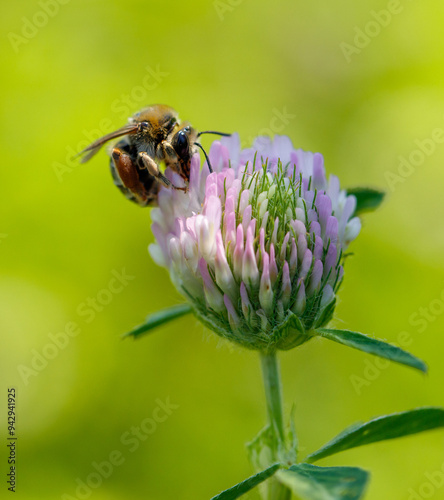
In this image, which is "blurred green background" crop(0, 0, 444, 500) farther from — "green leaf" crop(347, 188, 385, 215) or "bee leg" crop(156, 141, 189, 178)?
"bee leg" crop(156, 141, 189, 178)

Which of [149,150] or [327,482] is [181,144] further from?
[327,482]

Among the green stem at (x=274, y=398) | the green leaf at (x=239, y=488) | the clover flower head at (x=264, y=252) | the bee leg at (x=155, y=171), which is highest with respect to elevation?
the bee leg at (x=155, y=171)

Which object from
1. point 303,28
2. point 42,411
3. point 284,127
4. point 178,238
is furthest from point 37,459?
point 303,28

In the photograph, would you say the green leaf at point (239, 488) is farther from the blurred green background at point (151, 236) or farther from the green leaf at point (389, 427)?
the blurred green background at point (151, 236)

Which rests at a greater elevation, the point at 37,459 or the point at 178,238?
the point at 178,238

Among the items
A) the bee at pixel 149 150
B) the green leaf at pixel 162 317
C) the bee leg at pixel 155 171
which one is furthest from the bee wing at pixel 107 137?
the green leaf at pixel 162 317

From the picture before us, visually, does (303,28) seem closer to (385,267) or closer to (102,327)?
(385,267)
